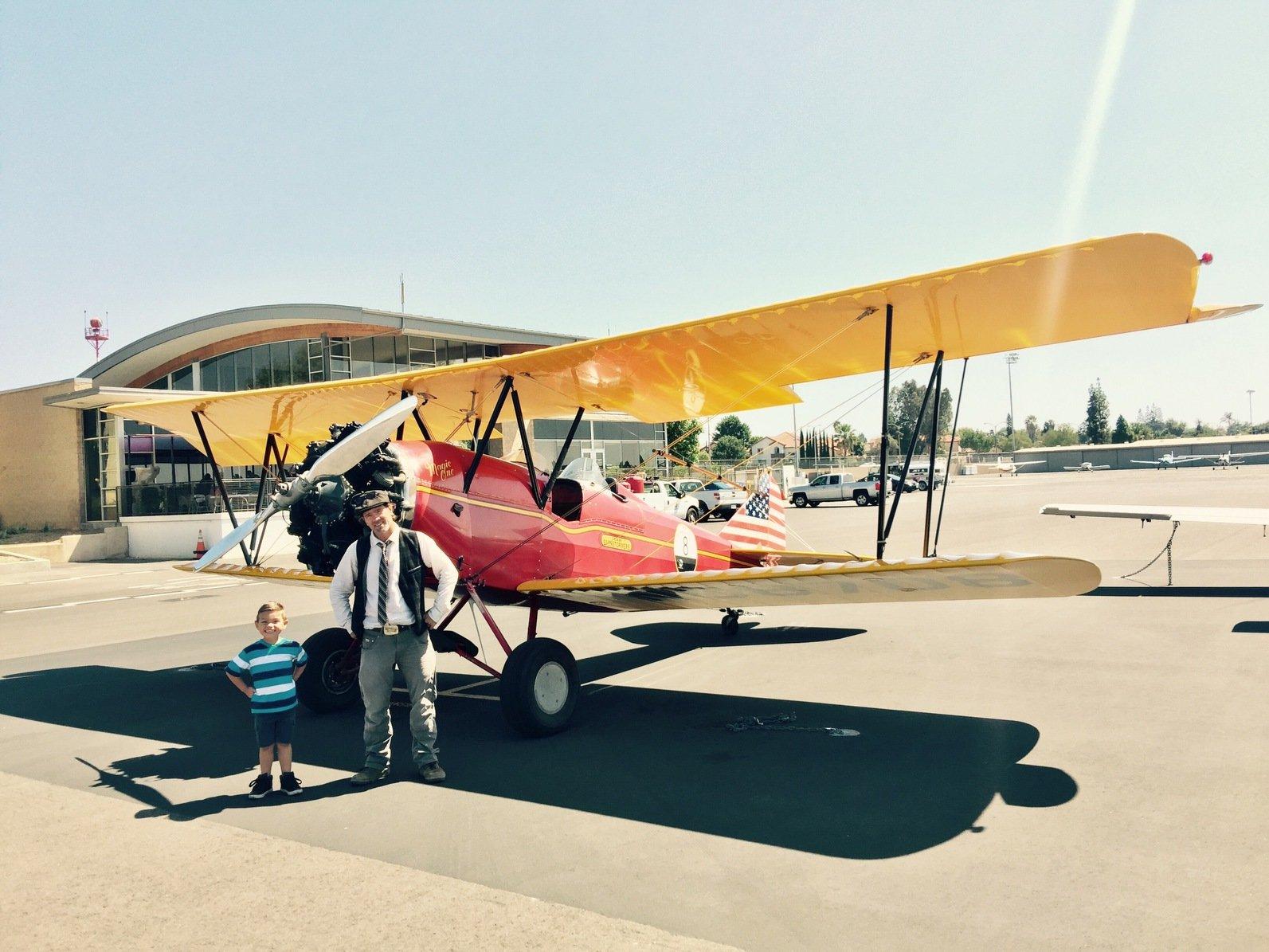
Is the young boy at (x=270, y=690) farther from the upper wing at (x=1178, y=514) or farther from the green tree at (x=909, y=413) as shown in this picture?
the green tree at (x=909, y=413)

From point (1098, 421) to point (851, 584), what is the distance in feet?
474

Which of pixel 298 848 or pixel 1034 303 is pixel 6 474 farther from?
pixel 1034 303

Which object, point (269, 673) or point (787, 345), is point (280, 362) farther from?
point (269, 673)

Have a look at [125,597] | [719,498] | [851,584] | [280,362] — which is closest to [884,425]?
[851,584]

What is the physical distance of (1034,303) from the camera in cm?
591

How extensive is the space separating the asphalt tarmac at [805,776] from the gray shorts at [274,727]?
1.15 feet

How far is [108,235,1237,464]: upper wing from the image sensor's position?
17.4 feet

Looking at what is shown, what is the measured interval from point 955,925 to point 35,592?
2014 cm

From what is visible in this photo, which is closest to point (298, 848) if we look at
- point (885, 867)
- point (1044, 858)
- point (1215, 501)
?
point (885, 867)

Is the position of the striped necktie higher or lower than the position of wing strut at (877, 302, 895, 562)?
lower

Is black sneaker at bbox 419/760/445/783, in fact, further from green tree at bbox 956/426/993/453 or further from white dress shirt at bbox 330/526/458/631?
green tree at bbox 956/426/993/453

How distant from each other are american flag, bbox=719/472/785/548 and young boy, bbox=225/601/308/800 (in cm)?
562

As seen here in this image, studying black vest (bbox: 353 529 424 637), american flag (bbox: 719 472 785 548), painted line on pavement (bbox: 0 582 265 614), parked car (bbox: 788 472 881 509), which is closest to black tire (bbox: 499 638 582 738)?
black vest (bbox: 353 529 424 637)

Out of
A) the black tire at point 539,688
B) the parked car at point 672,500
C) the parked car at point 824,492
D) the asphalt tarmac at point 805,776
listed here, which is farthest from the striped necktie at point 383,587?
the parked car at point 824,492
